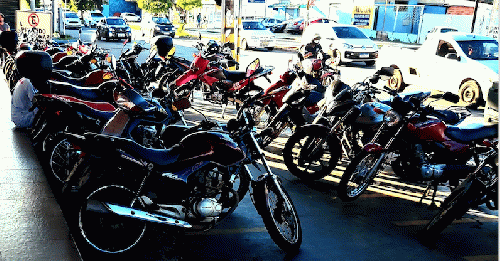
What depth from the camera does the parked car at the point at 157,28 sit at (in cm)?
3241

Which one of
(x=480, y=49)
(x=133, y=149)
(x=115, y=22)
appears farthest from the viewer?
(x=115, y=22)

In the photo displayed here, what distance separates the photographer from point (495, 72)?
11.9 metres

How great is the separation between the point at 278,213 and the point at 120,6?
206 ft

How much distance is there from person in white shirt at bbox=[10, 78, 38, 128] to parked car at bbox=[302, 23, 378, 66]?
13.8 metres

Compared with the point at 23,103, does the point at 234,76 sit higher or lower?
higher

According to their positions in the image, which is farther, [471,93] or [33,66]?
[471,93]

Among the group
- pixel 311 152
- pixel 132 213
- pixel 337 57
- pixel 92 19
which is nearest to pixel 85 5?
pixel 92 19

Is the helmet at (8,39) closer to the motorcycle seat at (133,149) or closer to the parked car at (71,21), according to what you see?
the motorcycle seat at (133,149)

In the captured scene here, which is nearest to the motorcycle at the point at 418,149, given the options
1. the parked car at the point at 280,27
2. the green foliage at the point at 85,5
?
the parked car at the point at 280,27

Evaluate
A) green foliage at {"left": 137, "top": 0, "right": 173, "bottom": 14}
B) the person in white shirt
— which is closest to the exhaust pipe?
the person in white shirt

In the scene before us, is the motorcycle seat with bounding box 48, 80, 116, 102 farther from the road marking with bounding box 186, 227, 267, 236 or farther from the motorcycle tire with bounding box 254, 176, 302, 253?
the motorcycle tire with bounding box 254, 176, 302, 253

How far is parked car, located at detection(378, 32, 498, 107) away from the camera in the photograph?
12242 millimetres

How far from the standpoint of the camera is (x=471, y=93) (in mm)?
12383

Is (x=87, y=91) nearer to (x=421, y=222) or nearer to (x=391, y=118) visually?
(x=391, y=118)
